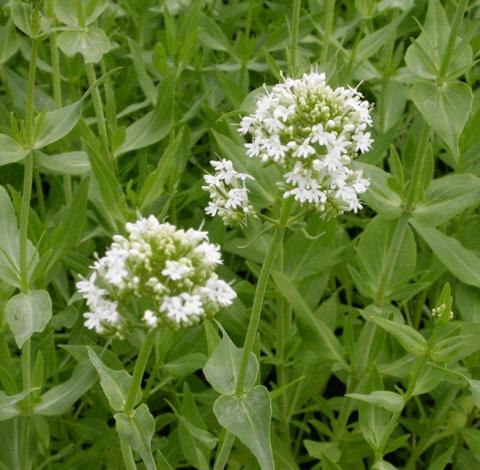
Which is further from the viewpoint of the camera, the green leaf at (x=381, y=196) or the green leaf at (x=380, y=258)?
the green leaf at (x=380, y=258)

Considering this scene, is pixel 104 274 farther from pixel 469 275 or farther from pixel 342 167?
pixel 469 275

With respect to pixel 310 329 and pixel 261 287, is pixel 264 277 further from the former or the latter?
pixel 310 329

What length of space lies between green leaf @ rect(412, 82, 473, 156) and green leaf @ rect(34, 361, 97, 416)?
1358 mm

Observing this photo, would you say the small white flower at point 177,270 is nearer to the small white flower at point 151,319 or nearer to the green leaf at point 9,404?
the small white flower at point 151,319

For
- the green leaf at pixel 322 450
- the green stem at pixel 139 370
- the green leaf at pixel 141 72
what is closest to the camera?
the green stem at pixel 139 370

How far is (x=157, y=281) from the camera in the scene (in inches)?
81.3

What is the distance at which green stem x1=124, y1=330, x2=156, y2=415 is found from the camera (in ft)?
7.22

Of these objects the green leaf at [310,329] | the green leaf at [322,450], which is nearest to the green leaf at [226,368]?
the green leaf at [310,329]

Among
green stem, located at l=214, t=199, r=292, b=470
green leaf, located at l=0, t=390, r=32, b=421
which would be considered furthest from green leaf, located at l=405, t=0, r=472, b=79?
green leaf, located at l=0, t=390, r=32, b=421

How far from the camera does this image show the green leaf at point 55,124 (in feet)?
9.50

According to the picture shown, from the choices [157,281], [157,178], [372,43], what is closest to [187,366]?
[157,178]

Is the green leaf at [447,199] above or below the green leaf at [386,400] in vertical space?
above

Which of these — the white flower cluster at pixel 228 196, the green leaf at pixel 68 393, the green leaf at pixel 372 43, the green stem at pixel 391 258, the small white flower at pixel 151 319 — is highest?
the white flower cluster at pixel 228 196

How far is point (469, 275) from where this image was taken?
342 cm
